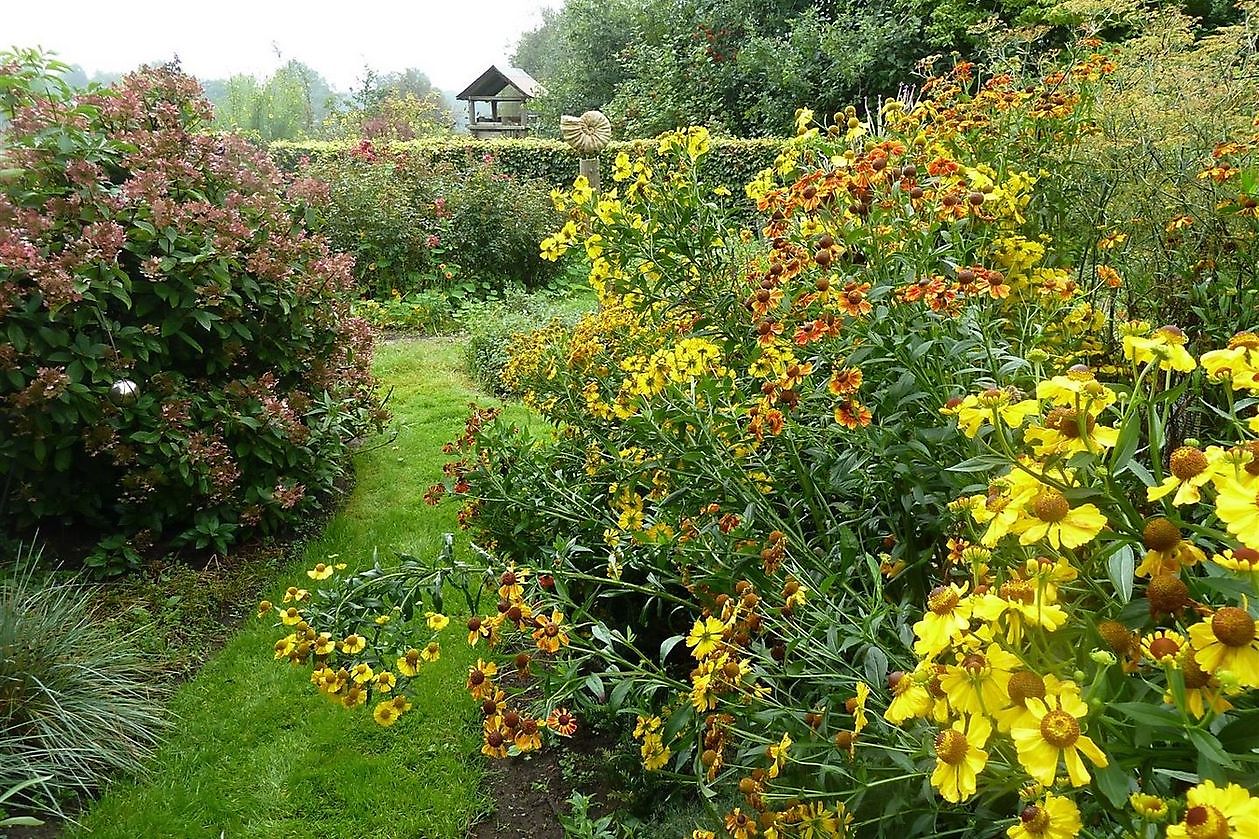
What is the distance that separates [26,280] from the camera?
9.32 feet

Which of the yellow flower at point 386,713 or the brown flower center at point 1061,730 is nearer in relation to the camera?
the brown flower center at point 1061,730

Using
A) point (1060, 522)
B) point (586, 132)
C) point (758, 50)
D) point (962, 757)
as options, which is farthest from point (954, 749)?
point (758, 50)

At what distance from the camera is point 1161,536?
0.73m

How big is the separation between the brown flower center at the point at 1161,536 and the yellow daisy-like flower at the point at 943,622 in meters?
0.16

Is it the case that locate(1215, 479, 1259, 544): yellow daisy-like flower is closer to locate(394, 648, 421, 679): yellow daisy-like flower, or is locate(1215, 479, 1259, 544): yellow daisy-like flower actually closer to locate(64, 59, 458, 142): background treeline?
locate(394, 648, 421, 679): yellow daisy-like flower

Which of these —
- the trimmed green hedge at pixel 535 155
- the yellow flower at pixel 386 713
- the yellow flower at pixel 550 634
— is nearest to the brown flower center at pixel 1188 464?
the yellow flower at pixel 550 634

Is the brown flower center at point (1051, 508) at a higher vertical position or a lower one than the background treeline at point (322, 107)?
lower

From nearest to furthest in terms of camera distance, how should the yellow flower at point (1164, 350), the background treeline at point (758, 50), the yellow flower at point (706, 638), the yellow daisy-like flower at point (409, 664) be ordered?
the yellow flower at point (1164, 350)
the yellow flower at point (706, 638)
the yellow daisy-like flower at point (409, 664)
the background treeline at point (758, 50)

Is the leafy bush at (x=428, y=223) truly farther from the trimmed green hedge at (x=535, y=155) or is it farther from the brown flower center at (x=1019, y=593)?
the brown flower center at (x=1019, y=593)

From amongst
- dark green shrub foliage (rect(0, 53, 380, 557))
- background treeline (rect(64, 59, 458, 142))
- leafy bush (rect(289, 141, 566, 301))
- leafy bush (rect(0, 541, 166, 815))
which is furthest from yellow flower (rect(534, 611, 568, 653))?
background treeline (rect(64, 59, 458, 142))

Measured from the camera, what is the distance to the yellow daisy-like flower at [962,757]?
724 millimetres

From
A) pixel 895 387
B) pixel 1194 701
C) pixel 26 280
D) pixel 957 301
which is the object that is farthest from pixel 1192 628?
pixel 26 280

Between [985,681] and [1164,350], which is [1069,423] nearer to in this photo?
[1164,350]

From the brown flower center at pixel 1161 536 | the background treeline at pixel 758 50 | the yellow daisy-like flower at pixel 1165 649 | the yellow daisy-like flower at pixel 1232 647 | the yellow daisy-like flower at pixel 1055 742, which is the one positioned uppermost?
the background treeline at pixel 758 50
